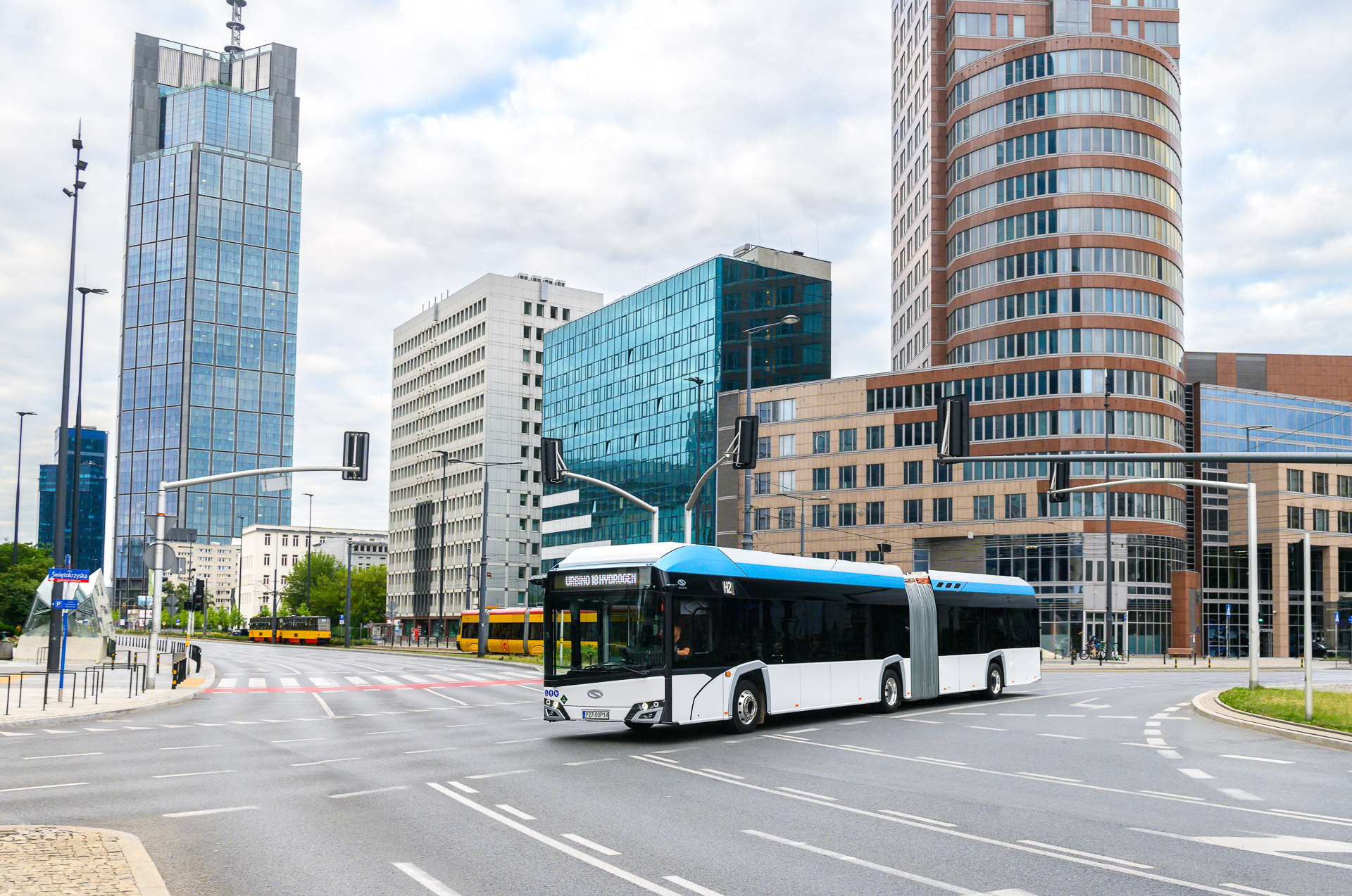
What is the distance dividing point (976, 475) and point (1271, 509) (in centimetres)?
2360

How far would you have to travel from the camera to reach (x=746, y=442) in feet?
84.7

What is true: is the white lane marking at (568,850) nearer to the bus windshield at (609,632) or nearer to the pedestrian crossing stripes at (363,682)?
the bus windshield at (609,632)

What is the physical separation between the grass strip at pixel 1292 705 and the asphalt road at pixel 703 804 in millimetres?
1327

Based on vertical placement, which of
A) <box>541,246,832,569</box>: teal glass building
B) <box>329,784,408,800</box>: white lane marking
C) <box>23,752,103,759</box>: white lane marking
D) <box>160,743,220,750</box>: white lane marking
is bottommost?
<box>160,743,220,750</box>: white lane marking

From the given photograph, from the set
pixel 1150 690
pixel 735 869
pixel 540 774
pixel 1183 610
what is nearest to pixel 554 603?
pixel 540 774

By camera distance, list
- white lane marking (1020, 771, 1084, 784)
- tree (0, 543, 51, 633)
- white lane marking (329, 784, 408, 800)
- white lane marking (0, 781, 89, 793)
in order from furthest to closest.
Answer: tree (0, 543, 51, 633), white lane marking (1020, 771, 1084, 784), white lane marking (0, 781, 89, 793), white lane marking (329, 784, 408, 800)

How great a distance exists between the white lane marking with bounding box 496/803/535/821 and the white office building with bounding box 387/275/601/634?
401 feet

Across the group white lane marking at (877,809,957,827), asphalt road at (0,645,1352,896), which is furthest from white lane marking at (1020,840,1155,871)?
white lane marking at (877,809,957,827)

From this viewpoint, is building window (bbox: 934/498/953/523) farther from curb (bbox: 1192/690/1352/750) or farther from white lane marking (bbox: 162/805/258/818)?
white lane marking (bbox: 162/805/258/818)

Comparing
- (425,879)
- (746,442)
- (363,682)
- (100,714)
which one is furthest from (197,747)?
(363,682)

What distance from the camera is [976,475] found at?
83.9 metres

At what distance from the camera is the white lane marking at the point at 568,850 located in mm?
9141

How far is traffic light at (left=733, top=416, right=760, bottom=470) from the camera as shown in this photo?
25703 mm

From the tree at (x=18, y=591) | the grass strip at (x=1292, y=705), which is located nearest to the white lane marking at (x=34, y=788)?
the grass strip at (x=1292, y=705)
